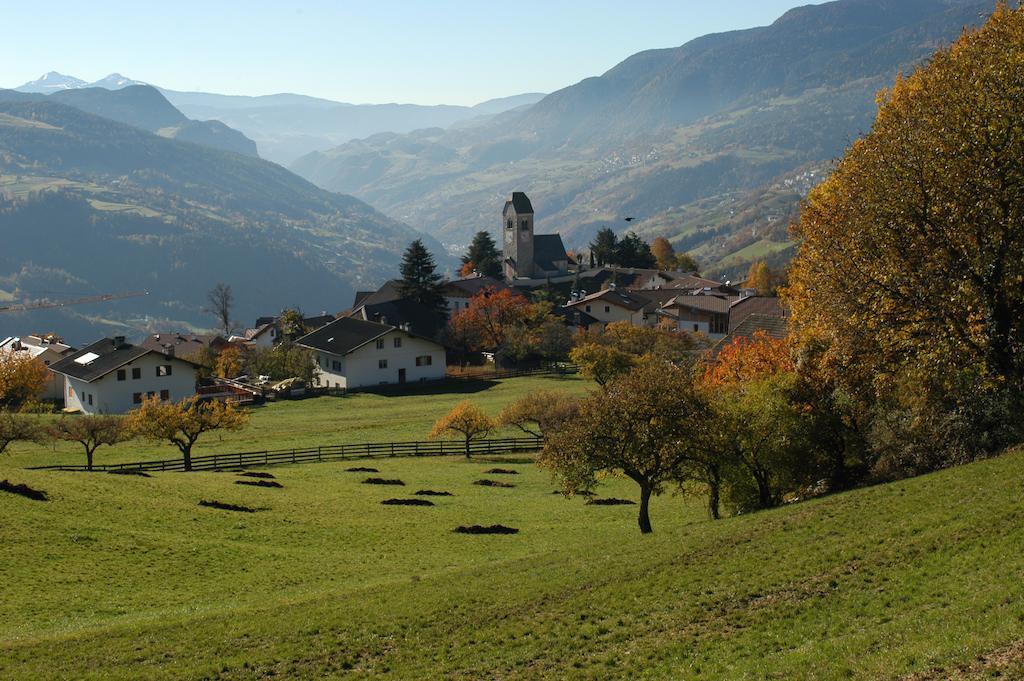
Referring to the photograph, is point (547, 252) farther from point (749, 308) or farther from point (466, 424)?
point (466, 424)

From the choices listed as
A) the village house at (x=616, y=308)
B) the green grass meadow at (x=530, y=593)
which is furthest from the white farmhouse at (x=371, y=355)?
the green grass meadow at (x=530, y=593)

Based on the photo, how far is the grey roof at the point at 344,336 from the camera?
99.8m

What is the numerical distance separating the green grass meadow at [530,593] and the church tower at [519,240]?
12945 centimetres

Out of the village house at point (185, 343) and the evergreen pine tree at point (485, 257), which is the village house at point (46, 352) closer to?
the village house at point (185, 343)

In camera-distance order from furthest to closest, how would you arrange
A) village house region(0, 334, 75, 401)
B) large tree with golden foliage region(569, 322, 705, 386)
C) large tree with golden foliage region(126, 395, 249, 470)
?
1. village house region(0, 334, 75, 401)
2. large tree with golden foliage region(569, 322, 705, 386)
3. large tree with golden foliage region(126, 395, 249, 470)

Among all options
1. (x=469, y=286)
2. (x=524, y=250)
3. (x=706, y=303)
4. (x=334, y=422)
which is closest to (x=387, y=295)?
(x=469, y=286)

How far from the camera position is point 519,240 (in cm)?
16675

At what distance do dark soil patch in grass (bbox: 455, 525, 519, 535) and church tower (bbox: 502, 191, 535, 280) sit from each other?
128m

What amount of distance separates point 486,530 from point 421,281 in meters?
88.5

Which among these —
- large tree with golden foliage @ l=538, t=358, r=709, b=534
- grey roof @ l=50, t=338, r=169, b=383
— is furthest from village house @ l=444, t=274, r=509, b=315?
large tree with golden foliage @ l=538, t=358, r=709, b=534

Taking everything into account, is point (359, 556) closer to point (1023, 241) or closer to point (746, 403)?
point (746, 403)

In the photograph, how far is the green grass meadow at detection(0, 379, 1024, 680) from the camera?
19156 mm

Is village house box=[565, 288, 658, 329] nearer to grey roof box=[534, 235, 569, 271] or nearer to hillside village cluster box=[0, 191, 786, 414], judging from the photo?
hillside village cluster box=[0, 191, 786, 414]

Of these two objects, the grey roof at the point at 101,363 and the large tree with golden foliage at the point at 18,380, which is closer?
the large tree with golden foliage at the point at 18,380
